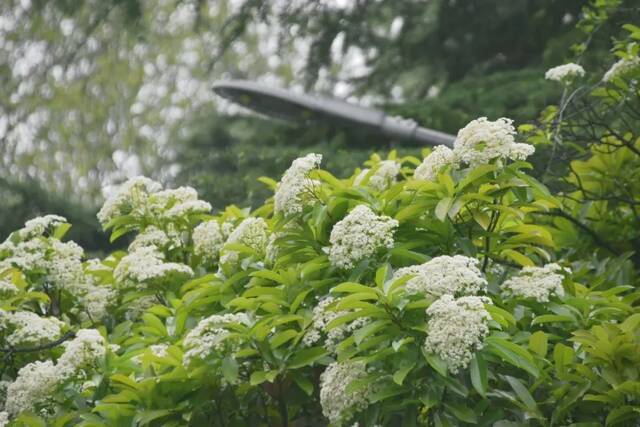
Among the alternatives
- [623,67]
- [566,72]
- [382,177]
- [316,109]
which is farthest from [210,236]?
[316,109]

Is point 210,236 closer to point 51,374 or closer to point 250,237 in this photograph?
point 250,237

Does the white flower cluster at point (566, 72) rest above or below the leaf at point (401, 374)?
above

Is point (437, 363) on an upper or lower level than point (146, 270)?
upper

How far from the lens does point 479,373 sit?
2729 millimetres

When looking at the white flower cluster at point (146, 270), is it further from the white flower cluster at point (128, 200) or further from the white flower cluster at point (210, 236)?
the white flower cluster at point (128, 200)

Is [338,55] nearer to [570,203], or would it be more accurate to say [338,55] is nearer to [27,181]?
[27,181]

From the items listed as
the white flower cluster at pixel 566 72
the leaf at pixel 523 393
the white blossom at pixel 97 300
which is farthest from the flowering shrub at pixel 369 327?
the white flower cluster at pixel 566 72

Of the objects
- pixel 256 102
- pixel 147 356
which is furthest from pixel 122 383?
pixel 256 102

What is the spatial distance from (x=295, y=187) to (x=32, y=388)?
3.79ft

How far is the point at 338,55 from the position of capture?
7.63 metres

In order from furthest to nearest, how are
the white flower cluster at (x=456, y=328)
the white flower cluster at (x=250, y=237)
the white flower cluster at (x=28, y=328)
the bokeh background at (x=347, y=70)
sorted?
the bokeh background at (x=347, y=70), the white flower cluster at (x=28, y=328), the white flower cluster at (x=250, y=237), the white flower cluster at (x=456, y=328)

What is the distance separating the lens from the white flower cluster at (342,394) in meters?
2.87

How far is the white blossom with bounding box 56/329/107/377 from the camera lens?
3.42 meters

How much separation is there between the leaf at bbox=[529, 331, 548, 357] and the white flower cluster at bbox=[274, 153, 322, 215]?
2.76ft
